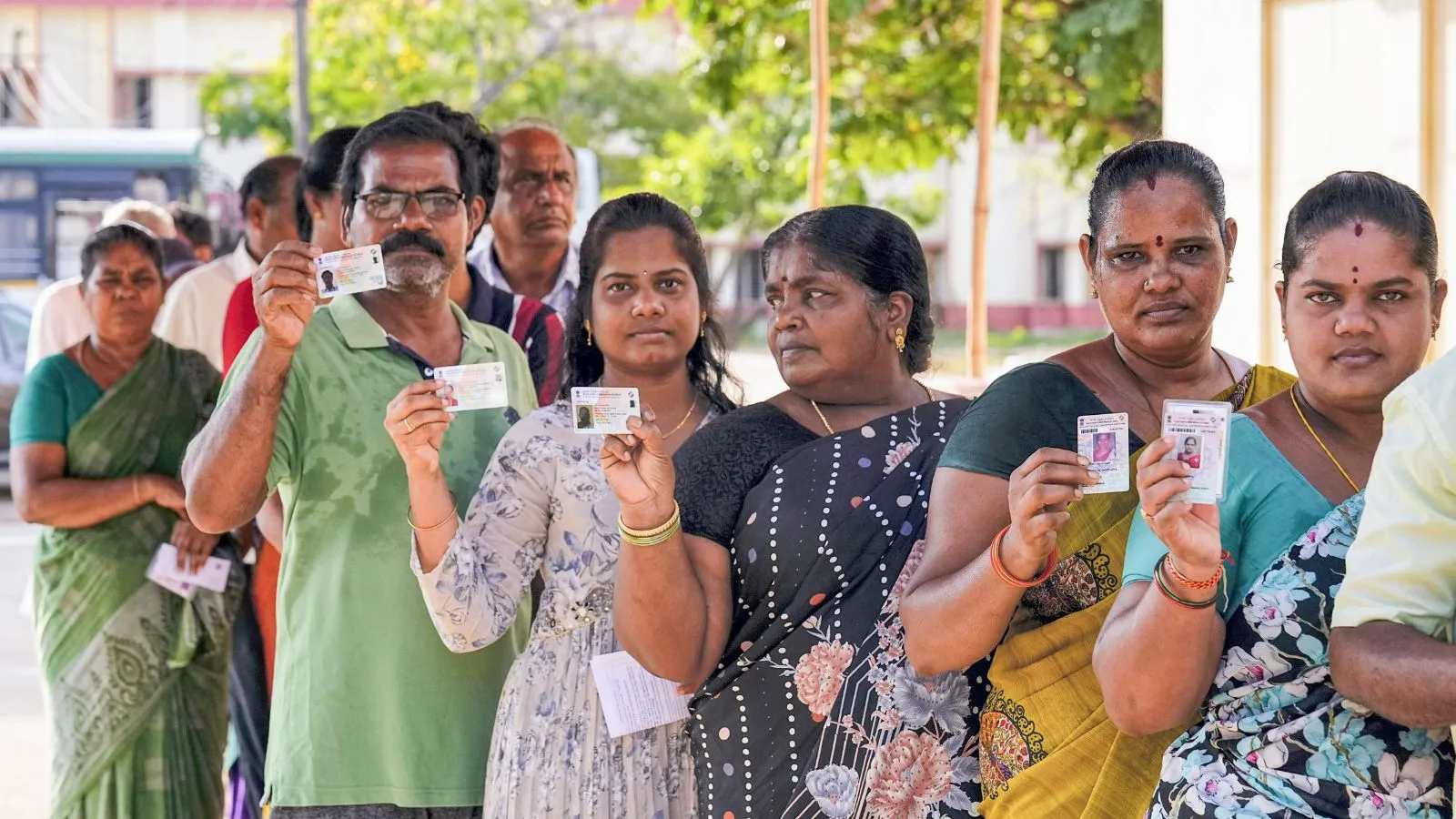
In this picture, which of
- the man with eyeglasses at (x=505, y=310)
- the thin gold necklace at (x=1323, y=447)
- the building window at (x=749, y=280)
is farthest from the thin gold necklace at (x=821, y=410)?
the building window at (x=749, y=280)

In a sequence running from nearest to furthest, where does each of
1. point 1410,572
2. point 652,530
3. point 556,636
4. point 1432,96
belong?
point 1410,572
point 652,530
point 556,636
point 1432,96

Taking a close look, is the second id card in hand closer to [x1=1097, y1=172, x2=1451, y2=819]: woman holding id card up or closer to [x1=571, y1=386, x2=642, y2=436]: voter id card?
[x1=1097, y1=172, x2=1451, y2=819]: woman holding id card up

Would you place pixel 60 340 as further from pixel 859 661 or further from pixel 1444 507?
pixel 1444 507

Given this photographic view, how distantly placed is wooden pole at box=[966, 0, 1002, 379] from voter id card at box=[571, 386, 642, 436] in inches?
166

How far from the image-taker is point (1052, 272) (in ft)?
129

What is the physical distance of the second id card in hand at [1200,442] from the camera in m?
2.23

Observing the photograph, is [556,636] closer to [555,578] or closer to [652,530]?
[555,578]

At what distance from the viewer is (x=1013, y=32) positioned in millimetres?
9672

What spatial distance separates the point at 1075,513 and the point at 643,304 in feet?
3.56

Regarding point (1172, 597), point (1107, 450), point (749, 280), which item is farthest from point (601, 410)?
point (749, 280)

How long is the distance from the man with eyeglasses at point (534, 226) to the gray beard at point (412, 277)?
1.91 metres

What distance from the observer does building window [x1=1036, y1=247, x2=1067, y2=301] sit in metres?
39.2

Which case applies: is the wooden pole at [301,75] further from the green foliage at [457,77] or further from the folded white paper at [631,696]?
the folded white paper at [631,696]

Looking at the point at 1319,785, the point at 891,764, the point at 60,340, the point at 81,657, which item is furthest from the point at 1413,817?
the point at 60,340
